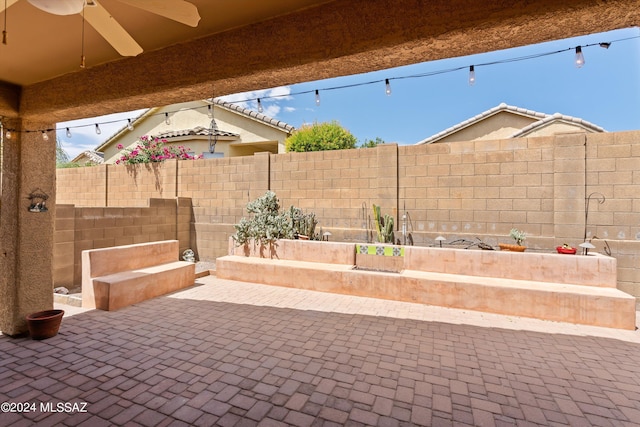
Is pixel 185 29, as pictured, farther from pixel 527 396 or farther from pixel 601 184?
pixel 601 184

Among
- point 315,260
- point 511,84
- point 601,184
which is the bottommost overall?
point 315,260

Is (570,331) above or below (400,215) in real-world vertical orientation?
below

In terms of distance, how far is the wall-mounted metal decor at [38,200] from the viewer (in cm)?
433

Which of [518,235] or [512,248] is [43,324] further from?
[518,235]

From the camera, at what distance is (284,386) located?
3.11 meters

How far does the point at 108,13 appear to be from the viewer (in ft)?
6.89

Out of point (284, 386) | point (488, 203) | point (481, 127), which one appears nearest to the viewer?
point (284, 386)

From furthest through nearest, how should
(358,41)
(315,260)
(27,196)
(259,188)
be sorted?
(259,188), (315,260), (27,196), (358,41)

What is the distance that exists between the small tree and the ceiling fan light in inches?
455

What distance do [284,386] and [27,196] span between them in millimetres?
4459

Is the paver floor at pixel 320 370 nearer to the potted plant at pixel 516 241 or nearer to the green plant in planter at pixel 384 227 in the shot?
the potted plant at pixel 516 241

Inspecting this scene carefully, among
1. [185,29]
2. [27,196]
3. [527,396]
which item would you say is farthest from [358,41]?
[27,196]

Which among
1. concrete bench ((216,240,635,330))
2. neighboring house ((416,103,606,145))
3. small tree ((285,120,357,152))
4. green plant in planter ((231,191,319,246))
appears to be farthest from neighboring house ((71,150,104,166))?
neighboring house ((416,103,606,145))

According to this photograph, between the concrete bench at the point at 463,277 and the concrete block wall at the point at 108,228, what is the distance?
2.88m
